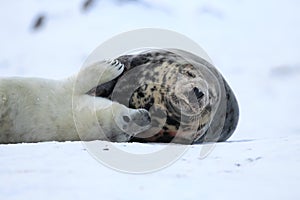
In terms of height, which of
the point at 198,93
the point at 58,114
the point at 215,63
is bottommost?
the point at 215,63

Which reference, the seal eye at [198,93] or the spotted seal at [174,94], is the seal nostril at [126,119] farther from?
the seal eye at [198,93]

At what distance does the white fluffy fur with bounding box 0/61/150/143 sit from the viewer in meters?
2.76

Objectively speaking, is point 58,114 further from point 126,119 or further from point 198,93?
point 198,93

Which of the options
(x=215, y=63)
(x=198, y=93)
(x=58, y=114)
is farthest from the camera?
(x=215, y=63)

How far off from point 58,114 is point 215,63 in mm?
3402

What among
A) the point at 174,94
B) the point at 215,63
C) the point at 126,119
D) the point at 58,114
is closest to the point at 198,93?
the point at 174,94

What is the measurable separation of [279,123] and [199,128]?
6.07ft

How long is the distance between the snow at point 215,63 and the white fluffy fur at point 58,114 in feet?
0.99

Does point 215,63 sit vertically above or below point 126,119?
below

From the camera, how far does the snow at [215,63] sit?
6.19ft

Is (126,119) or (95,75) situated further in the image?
(95,75)

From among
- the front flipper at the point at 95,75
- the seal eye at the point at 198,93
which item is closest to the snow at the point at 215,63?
the seal eye at the point at 198,93

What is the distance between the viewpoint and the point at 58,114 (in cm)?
286

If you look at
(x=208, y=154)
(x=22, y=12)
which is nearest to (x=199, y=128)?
(x=208, y=154)
